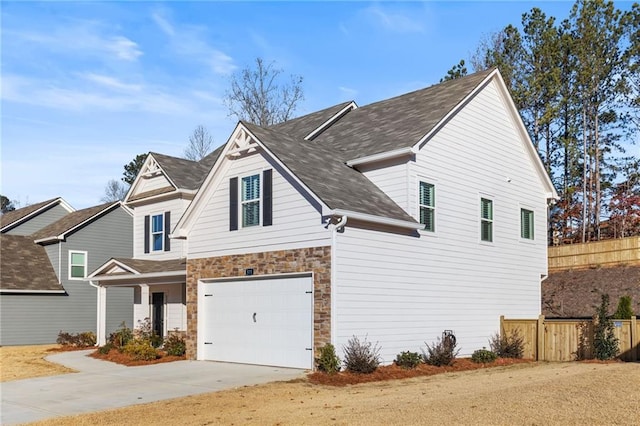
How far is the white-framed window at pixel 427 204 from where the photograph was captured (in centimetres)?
1941

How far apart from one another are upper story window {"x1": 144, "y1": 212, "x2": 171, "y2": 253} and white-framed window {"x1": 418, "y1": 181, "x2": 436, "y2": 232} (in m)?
11.3

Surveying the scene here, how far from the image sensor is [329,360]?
1616cm

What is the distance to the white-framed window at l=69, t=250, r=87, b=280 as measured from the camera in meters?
32.0

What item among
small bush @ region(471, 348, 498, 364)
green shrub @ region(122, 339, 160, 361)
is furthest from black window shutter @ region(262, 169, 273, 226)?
small bush @ region(471, 348, 498, 364)

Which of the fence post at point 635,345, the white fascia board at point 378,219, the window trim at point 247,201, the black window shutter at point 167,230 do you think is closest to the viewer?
the white fascia board at point 378,219

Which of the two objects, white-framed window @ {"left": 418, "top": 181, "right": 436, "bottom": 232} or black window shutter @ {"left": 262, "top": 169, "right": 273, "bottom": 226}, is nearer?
black window shutter @ {"left": 262, "top": 169, "right": 273, "bottom": 226}

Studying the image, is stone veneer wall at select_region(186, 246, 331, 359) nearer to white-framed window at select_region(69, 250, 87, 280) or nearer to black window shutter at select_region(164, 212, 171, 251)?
black window shutter at select_region(164, 212, 171, 251)

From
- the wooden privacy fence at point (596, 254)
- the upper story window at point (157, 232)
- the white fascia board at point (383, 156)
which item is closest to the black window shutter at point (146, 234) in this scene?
the upper story window at point (157, 232)

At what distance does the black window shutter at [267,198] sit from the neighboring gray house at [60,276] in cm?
1396

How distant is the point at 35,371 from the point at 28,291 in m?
12.1

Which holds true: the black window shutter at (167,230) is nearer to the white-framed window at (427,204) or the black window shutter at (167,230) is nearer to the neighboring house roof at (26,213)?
the white-framed window at (427,204)

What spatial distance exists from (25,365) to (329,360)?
10164 millimetres

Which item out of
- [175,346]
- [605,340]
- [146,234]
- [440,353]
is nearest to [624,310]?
[605,340]

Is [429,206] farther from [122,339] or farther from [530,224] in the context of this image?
[122,339]
